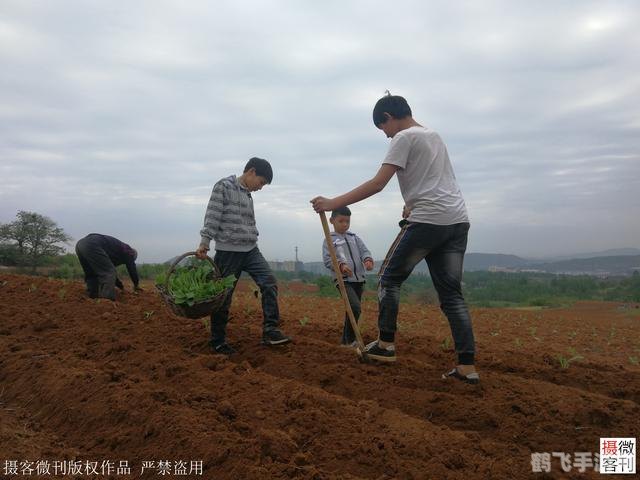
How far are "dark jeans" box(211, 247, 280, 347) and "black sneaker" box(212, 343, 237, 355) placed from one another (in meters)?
0.04

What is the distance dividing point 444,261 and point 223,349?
2175mm

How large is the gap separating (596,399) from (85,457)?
10.2 ft

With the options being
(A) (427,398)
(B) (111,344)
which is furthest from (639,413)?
(B) (111,344)

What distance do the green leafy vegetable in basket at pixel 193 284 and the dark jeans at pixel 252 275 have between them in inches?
6.0

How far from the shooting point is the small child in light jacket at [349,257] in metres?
4.75

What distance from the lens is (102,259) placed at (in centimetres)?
691

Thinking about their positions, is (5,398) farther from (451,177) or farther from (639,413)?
(639,413)

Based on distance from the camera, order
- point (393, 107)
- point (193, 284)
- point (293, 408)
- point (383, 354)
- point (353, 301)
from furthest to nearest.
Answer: point (353, 301)
point (193, 284)
point (383, 354)
point (393, 107)
point (293, 408)

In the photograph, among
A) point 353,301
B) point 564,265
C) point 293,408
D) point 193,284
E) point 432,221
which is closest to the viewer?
point 293,408

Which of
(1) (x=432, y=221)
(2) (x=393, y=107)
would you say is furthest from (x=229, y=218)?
(1) (x=432, y=221)

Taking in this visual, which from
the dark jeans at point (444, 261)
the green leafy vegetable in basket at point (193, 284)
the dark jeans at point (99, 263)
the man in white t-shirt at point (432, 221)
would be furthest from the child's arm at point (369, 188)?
the dark jeans at point (99, 263)

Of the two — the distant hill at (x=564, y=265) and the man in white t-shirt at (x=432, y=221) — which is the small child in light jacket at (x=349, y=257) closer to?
the man in white t-shirt at (x=432, y=221)

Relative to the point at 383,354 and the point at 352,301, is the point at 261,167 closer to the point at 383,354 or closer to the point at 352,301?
the point at 352,301

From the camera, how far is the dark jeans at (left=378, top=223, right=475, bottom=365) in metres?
3.50
